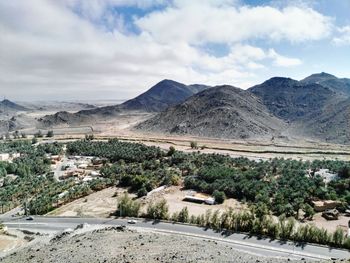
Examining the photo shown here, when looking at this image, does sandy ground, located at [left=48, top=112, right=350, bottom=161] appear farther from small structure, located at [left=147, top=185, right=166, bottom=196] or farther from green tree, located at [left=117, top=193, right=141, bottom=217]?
green tree, located at [left=117, top=193, right=141, bottom=217]

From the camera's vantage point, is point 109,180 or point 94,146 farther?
point 94,146

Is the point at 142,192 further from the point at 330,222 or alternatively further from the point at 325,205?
the point at 330,222

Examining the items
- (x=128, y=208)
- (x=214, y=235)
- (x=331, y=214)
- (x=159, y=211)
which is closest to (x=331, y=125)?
(x=331, y=214)

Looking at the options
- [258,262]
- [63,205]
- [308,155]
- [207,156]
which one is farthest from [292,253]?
[308,155]

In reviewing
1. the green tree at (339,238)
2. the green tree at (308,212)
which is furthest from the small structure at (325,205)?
the green tree at (339,238)

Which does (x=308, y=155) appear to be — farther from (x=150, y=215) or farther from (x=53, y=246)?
Answer: (x=53, y=246)

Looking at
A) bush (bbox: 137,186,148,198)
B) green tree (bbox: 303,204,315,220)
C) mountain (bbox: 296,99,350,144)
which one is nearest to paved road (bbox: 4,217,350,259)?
green tree (bbox: 303,204,315,220)

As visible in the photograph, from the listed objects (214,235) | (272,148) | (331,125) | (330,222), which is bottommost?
(214,235)
